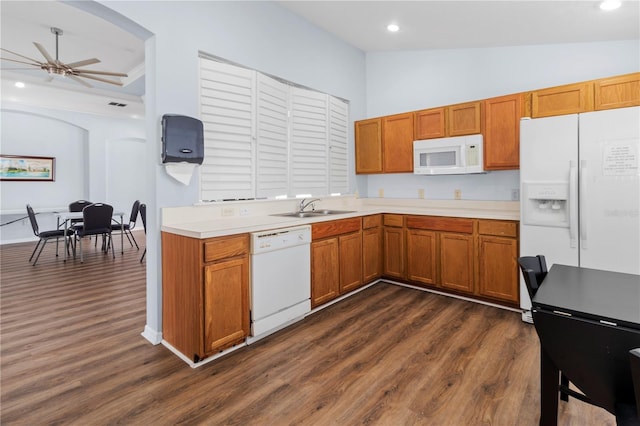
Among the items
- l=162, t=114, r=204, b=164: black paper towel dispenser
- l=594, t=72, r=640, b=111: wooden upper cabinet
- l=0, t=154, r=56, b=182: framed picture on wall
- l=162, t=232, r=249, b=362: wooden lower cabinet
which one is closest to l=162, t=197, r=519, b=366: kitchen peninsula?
l=162, t=232, r=249, b=362: wooden lower cabinet

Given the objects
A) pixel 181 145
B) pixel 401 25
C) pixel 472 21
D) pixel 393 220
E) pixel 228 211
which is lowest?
pixel 393 220

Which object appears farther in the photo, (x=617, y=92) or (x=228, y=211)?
(x=228, y=211)

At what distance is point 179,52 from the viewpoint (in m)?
2.71

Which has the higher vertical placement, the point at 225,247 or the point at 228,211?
the point at 228,211

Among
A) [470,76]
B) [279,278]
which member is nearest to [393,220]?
[279,278]

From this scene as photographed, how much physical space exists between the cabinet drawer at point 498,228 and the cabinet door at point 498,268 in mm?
50

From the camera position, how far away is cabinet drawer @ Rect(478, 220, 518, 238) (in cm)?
326

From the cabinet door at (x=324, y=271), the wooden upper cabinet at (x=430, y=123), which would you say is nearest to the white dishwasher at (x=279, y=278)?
the cabinet door at (x=324, y=271)

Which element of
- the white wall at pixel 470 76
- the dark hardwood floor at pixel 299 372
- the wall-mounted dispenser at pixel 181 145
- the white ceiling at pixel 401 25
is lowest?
the dark hardwood floor at pixel 299 372

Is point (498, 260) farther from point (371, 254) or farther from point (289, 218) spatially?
point (289, 218)

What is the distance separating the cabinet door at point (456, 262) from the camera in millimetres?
3576

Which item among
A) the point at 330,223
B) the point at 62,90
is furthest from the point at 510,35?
the point at 62,90

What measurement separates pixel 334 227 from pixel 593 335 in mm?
2507

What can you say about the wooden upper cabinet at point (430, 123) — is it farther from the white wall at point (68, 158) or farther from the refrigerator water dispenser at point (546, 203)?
the white wall at point (68, 158)
